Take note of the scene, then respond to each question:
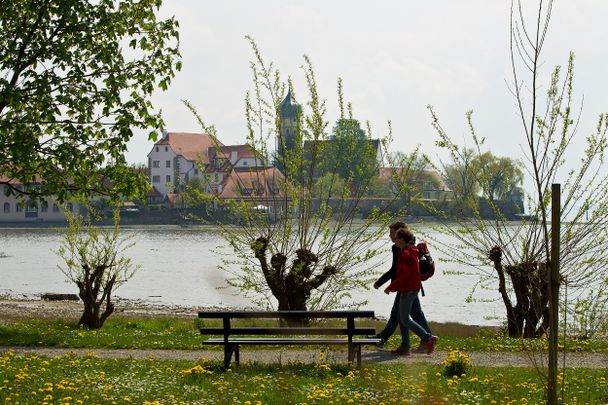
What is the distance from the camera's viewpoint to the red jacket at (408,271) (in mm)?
12820

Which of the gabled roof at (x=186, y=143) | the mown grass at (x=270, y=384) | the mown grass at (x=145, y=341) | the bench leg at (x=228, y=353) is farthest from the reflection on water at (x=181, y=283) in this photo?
the gabled roof at (x=186, y=143)

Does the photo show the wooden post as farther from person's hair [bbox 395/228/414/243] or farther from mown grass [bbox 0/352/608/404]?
person's hair [bbox 395/228/414/243]

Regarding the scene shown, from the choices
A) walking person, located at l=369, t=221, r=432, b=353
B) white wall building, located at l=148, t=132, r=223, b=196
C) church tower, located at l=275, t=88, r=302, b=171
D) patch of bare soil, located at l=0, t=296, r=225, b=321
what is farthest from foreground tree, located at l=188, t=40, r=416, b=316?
white wall building, located at l=148, t=132, r=223, b=196

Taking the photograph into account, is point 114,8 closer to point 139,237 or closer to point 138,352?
point 138,352

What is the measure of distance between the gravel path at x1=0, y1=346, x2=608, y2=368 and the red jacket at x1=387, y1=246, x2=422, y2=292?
0.96 m

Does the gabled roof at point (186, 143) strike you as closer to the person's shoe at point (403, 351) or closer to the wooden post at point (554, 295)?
the person's shoe at point (403, 351)

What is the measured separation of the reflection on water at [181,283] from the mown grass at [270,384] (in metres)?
1.39

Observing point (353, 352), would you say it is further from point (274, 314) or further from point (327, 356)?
point (274, 314)

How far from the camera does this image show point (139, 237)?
98.9 m

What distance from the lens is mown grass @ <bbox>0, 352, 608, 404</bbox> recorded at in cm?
925

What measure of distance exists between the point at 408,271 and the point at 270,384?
342cm

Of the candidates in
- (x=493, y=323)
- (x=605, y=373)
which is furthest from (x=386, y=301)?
(x=605, y=373)

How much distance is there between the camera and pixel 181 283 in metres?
48.3

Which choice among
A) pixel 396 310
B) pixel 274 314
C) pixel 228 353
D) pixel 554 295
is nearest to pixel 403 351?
pixel 396 310
